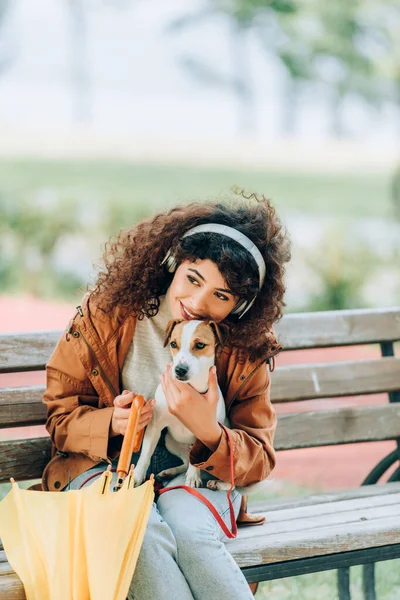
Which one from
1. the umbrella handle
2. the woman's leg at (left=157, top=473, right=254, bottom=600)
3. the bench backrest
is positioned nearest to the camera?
the woman's leg at (left=157, top=473, right=254, bottom=600)

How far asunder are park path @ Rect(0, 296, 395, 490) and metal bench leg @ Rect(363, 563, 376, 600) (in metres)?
2.45

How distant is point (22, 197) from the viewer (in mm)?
10984

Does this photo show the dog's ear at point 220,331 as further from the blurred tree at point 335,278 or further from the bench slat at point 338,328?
the blurred tree at point 335,278

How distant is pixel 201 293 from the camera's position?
249 centimetres

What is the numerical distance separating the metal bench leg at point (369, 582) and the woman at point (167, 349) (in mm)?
928

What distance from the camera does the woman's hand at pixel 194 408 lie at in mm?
2400

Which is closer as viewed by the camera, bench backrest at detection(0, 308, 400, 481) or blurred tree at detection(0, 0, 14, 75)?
bench backrest at detection(0, 308, 400, 481)

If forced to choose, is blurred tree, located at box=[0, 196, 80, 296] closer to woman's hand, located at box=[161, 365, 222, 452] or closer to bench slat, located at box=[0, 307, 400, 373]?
bench slat, located at box=[0, 307, 400, 373]

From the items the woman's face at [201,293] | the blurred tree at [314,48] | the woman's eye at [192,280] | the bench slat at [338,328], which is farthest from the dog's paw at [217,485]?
the blurred tree at [314,48]

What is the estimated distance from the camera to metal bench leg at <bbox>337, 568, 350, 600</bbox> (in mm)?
3090

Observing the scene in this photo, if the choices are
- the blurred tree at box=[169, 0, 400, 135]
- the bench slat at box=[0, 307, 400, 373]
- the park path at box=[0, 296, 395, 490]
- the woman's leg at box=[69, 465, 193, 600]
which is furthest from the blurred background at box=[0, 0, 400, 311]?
the woman's leg at box=[69, 465, 193, 600]

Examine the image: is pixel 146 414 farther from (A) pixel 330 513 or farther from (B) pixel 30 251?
(B) pixel 30 251

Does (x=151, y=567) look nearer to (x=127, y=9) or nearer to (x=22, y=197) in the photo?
(x=22, y=197)

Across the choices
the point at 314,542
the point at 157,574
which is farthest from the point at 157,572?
the point at 314,542
